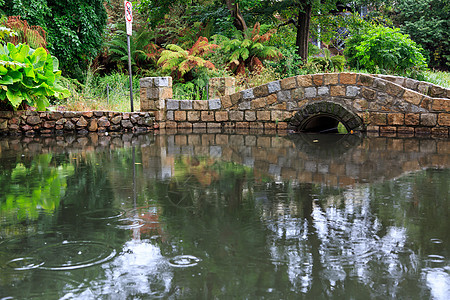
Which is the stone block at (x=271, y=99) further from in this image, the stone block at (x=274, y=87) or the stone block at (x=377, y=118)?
the stone block at (x=377, y=118)

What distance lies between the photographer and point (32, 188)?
5.16 metres

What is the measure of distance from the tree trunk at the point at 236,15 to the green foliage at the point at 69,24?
4949 mm

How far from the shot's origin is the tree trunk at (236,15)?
18766 mm

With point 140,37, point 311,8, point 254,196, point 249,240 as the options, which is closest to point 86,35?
point 140,37

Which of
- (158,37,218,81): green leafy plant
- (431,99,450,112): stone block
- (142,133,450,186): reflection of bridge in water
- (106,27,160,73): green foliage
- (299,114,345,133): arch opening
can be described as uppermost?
(106,27,160,73): green foliage

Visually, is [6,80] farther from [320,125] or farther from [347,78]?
[320,125]

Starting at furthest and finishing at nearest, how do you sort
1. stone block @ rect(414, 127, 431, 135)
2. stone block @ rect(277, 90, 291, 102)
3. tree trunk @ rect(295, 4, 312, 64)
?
tree trunk @ rect(295, 4, 312, 64) < stone block @ rect(277, 90, 291, 102) < stone block @ rect(414, 127, 431, 135)

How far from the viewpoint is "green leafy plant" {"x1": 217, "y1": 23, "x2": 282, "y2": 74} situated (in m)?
17.1

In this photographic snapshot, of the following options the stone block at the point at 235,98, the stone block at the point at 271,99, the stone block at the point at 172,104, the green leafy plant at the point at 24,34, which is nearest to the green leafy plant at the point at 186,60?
the stone block at the point at 172,104

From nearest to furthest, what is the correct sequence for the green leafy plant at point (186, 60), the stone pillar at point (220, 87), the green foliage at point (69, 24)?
1. the stone pillar at point (220, 87)
2. the green foliage at point (69, 24)
3. the green leafy plant at point (186, 60)

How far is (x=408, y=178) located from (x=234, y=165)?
2.27 meters

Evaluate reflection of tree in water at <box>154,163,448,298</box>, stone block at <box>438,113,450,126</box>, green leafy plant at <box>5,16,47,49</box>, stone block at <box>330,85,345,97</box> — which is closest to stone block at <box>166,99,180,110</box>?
green leafy plant at <box>5,16,47,49</box>

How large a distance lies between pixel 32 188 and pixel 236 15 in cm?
1526

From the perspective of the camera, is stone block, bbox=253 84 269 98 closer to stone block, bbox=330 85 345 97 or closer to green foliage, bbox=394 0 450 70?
stone block, bbox=330 85 345 97
